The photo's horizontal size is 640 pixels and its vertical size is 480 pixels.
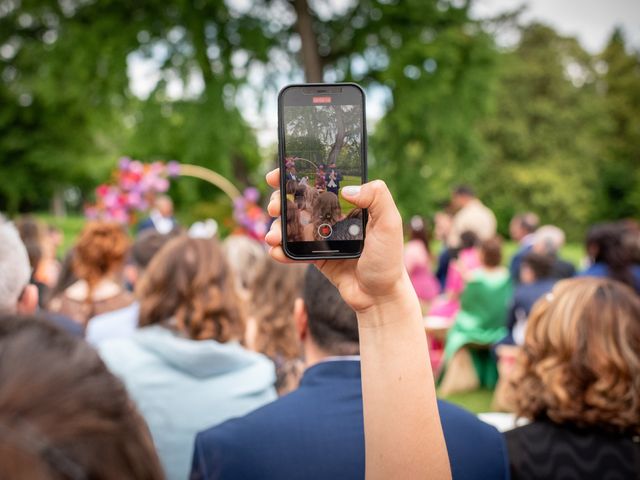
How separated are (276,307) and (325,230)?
220 centimetres

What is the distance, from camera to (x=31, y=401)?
2.25 ft

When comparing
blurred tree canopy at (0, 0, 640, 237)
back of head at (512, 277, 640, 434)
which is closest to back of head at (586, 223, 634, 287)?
back of head at (512, 277, 640, 434)

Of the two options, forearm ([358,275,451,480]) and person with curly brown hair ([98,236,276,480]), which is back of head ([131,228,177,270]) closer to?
person with curly brown hair ([98,236,276,480])

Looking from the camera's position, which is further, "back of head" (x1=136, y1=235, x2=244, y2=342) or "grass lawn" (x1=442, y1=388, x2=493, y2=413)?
"grass lawn" (x1=442, y1=388, x2=493, y2=413)

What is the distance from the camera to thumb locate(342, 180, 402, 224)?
1179 mm

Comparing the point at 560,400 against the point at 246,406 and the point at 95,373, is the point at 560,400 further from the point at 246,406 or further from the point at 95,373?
the point at 95,373

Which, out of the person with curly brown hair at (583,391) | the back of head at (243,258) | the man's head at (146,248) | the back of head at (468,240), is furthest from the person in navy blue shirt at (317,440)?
the back of head at (468,240)

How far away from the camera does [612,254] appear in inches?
211

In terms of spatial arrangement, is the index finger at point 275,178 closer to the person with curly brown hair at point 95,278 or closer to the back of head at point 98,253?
the person with curly brown hair at point 95,278

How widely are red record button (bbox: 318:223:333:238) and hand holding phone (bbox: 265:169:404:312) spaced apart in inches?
3.5

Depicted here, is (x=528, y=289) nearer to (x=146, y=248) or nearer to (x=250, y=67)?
(x=146, y=248)

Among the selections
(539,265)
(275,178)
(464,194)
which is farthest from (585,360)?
(464,194)

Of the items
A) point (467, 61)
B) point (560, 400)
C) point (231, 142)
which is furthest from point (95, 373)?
point (467, 61)

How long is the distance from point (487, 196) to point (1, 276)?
1548 inches
